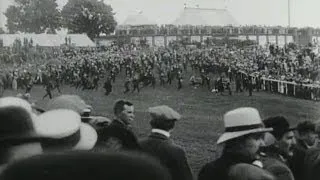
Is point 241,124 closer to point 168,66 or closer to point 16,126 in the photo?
point 16,126

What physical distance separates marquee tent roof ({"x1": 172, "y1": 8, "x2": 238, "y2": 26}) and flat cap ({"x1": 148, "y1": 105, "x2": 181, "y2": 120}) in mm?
1480

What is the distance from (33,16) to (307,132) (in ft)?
6.11

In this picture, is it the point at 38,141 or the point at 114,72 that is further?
the point at 114,72

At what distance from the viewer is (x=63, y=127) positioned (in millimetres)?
1169

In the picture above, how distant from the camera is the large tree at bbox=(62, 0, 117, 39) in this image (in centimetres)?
331

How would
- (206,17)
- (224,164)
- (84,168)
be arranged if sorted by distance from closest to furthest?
(84,168)
(224,164)
(206,17)

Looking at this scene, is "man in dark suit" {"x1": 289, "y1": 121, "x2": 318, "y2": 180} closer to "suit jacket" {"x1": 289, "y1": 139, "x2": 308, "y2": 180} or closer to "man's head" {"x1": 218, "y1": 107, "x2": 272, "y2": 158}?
"suit jacket" {"x1": 289, "y1": 139, "x2": 308, "y2": 180}

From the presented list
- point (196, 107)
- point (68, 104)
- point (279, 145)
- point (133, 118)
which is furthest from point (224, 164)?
point (196, 107)

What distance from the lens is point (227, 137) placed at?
5.50 feet

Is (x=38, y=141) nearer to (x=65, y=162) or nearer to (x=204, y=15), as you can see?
(x=65, y=162)

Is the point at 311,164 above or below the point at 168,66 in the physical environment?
below

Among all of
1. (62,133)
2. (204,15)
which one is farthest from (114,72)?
(62,133)

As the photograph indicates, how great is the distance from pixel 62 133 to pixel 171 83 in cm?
252

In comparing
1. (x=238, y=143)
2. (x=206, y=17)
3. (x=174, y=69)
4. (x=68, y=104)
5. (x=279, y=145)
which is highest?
(x=206, y=17)
